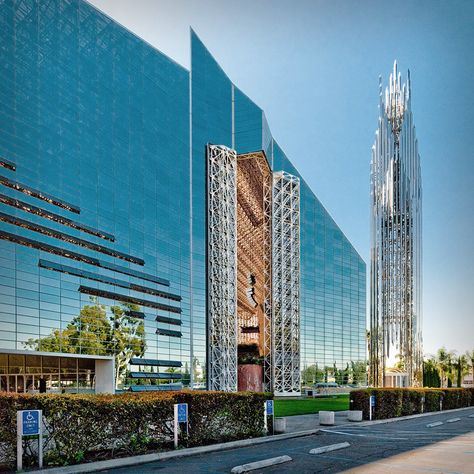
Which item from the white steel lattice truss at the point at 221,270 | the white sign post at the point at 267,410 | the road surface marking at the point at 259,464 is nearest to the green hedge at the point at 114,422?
the white sign post at the point at 267,410

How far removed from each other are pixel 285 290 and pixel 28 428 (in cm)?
5324

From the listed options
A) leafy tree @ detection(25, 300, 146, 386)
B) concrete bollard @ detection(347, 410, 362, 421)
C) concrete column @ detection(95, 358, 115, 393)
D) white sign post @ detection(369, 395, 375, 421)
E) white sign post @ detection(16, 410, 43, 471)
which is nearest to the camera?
white sign post @ detection(16, 410, 43, 471)

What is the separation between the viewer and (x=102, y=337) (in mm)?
46000

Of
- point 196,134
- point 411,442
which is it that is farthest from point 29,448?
point 196,134

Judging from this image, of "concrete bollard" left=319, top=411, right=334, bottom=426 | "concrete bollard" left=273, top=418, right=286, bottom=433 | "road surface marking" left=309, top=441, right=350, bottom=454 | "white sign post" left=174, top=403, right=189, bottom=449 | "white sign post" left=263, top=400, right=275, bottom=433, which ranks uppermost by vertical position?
"white sign post" left=174, top=403, right=189, bottom=449

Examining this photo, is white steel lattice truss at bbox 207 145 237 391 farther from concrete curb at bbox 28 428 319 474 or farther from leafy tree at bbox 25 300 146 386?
concrete curb at bbox 28 428 319 474

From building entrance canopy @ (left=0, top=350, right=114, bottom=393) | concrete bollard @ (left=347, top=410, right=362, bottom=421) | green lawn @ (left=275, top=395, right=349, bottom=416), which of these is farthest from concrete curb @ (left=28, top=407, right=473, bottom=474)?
building entrance canopy @ (left=0, top=350, right=114, bottom=393)

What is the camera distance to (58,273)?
41844 millimetres

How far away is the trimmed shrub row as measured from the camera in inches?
1202

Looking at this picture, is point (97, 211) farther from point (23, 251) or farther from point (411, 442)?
point (411, 442)

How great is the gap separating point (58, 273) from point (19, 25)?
1633 cm

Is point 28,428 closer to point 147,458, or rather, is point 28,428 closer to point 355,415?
point 147,458

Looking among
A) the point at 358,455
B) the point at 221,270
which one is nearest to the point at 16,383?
the point at 221,270

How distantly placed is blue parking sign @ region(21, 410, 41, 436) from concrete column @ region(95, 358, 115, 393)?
113 ft
